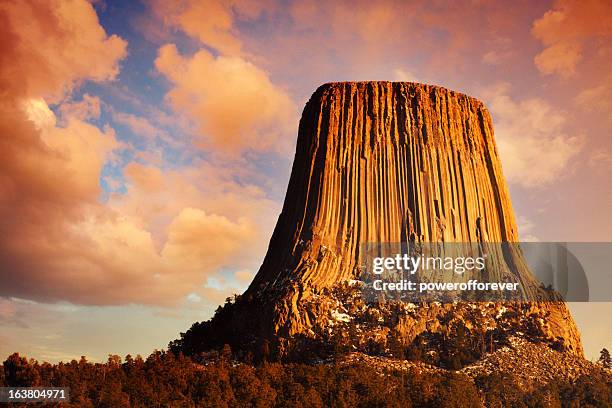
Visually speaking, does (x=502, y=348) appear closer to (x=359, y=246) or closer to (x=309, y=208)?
(x=359, y=246)

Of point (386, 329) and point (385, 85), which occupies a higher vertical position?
point (385, 85)

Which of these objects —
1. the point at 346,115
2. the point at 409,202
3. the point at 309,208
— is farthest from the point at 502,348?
the point at 346,115

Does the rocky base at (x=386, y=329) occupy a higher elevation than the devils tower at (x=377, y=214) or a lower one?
lower

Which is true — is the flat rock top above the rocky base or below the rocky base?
above

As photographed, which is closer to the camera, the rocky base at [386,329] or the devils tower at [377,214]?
the rocky base at [386,329]

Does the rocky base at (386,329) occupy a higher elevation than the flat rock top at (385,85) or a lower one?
lower

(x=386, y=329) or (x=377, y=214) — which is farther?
(x=377, y=214)

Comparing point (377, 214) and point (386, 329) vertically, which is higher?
point (377, 214)

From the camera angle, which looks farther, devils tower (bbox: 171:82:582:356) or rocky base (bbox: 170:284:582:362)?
devils tower (bbox: 171:82:582:356)
